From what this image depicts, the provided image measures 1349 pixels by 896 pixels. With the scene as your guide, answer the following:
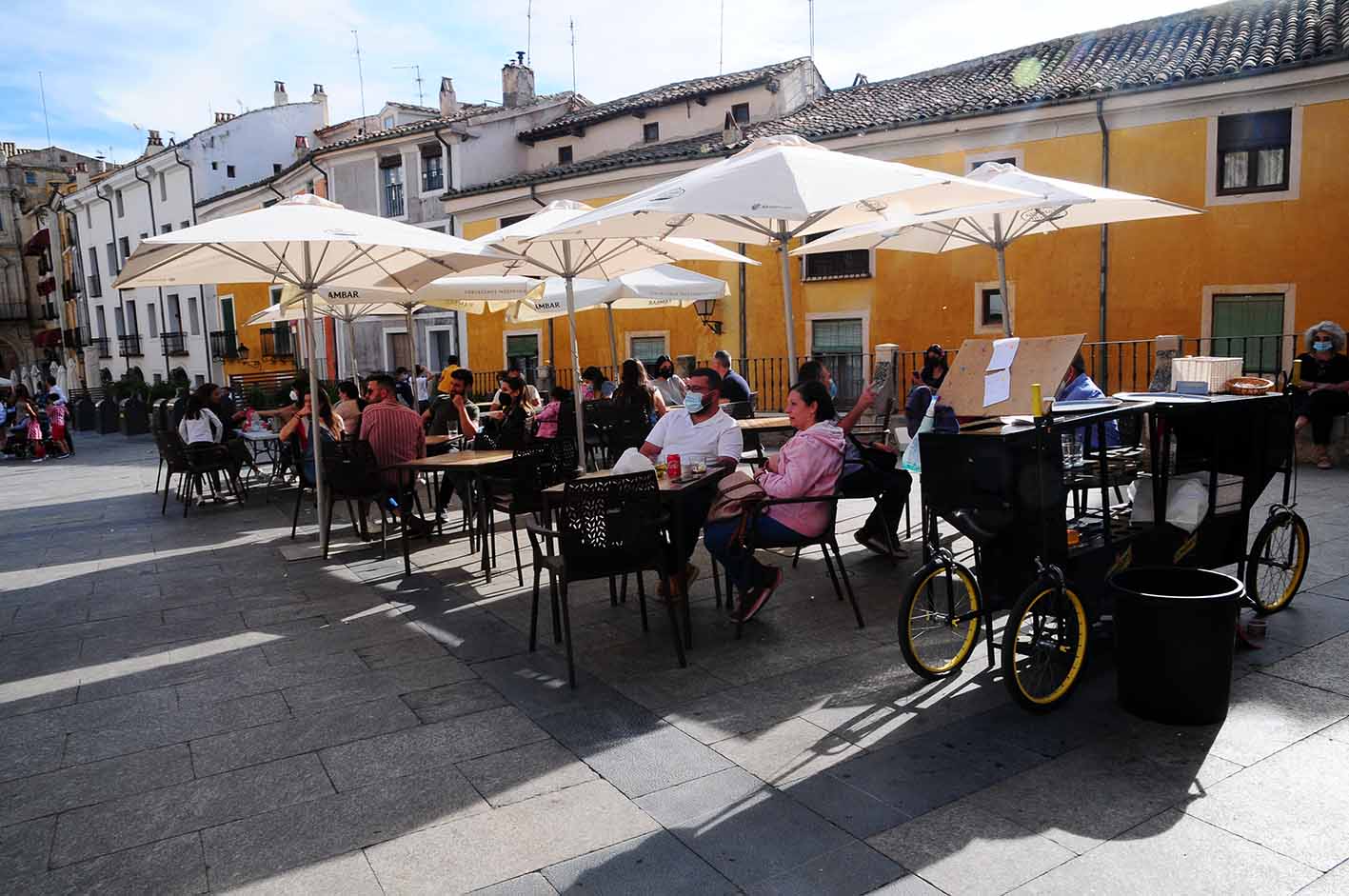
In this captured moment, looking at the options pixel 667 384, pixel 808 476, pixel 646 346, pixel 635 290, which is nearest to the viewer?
pixel 808 476

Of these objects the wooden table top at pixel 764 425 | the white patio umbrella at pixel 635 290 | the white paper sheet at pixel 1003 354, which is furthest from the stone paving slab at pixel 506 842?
the white patio umbrella at pixel 635 290

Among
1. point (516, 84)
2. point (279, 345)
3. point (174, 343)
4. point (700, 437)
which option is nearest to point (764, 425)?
point (700, 437)

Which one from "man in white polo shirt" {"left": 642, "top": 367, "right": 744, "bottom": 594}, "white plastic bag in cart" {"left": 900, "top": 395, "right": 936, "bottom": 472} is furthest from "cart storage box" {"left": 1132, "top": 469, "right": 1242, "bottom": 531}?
"man in white polo shirt" {"left": 642, "top": 367, "right": 744, "bottom": 594}

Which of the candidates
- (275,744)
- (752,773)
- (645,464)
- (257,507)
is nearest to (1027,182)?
(645,464)

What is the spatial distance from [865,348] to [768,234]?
1343 centimetres

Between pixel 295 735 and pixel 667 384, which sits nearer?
pixel 295 735

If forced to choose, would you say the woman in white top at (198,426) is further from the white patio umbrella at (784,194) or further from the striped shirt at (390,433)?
the white patio umbrella at (784,194)

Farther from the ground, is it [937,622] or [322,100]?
[322,100]

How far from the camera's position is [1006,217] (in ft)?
27.8

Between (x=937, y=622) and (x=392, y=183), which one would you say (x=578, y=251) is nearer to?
(x=937, y=622)

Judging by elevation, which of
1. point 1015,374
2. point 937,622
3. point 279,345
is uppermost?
point 279,345

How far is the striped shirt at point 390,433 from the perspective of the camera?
755 centimetres

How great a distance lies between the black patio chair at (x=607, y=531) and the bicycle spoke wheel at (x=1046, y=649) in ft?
5.28

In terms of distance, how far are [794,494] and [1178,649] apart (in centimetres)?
205
